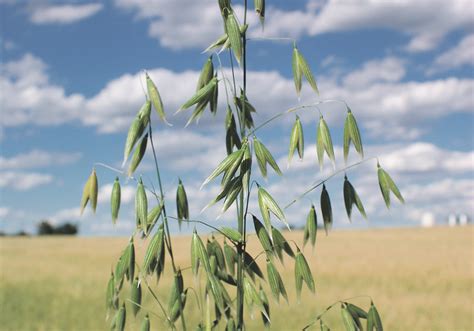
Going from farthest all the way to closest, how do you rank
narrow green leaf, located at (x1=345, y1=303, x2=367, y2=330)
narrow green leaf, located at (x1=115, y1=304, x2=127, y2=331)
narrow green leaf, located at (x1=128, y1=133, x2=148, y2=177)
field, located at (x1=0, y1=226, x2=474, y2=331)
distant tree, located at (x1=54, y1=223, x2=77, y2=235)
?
1. distant tree, located at (x1=54, y1=223, x2=77, y2=235)
2. field, located at (x1=0, y1=226, x2=474, y2=331)
3. narrow green leaf, located at (x1=115, y1=304, x2=127, y2=331)
4. narrow green leaf, located at (x1=345, y1=303, x2=367, y2=330)
5. narrow green leaf, located at (x1=128, y1=133, x2=148, y2=177)

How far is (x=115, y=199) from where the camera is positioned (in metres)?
1.89

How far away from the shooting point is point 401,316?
7715mm

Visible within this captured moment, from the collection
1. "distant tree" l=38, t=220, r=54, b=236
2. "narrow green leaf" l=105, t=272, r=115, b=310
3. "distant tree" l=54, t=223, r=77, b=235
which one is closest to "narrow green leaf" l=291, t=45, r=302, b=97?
"narrow green leaf" l=105, t=272, r=115, b=310

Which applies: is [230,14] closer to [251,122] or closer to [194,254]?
[251,122]

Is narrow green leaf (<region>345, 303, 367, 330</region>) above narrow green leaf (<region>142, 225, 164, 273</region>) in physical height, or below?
below

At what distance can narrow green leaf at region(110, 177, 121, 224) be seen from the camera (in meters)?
1.89

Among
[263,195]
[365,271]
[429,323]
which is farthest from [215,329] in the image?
[365,271]

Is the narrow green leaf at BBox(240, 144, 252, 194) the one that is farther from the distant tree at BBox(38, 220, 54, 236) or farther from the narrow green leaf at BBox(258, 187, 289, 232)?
the distant tree at BBox(38, 220, 54, 236)

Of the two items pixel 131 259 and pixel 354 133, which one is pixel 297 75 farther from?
pixel 131 259

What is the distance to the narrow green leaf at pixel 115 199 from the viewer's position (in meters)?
1.89

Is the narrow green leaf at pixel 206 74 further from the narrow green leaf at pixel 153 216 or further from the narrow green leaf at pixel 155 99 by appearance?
the narrow green leaf at pixel 153 216

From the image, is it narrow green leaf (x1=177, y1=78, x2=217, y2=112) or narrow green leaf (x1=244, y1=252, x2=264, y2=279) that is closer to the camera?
narrow green leaf (x1=177, y1=78, x2=217, y2=112)

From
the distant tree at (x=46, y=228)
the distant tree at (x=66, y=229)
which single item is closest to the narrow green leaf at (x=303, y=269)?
the distant tree at (x=66, y=229)

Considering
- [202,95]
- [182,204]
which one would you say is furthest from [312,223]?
[202,95]
